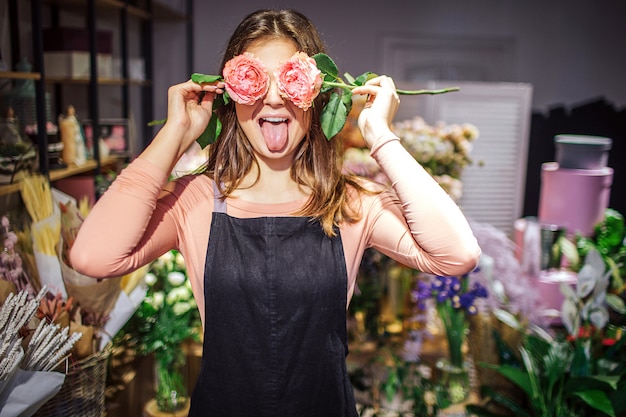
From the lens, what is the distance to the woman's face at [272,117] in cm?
115

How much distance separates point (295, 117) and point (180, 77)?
357 centimetres

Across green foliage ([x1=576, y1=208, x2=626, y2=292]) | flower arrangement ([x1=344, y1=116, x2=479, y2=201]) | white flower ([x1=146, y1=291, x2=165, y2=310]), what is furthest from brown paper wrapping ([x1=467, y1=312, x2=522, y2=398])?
white flower ([x1=146, y1=291, x2=165, y2=310])

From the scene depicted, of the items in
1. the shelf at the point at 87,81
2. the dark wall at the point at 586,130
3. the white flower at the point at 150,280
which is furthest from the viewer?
the dark wall at the point at 586,130

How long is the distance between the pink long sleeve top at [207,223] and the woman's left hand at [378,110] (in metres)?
0.03

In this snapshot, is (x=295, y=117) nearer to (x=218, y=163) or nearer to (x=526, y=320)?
(x=218, y=163)

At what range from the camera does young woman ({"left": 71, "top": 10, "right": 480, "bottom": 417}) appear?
3.65ft

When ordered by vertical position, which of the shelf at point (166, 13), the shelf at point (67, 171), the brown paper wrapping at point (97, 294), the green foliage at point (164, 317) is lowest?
the green foliage at point (164, 317)

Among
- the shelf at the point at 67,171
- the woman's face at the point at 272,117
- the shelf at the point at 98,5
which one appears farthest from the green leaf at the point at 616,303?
the shelf at the point at 98,5

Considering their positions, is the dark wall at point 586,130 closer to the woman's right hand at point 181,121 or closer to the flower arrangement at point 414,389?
the flower arrangement at point 414,389

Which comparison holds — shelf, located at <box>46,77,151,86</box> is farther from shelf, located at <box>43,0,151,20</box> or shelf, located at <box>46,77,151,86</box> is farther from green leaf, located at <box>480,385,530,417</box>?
green leaf, located at <box>480,385,530,417</box>

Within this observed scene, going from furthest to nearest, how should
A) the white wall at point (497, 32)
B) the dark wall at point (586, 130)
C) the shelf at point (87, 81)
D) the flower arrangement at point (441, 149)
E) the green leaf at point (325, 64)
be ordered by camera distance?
the dark wall at point (586, 130) → the white wall at point (497, 32) → the shelf at point (87, 81) → the flower arrangement at point (441, 149) → the green leaf at point (325, 64)

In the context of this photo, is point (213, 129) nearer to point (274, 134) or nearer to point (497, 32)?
point (274, 134)

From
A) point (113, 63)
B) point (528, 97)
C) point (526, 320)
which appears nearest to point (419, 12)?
point (528, 97)

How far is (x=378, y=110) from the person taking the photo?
3.79ft
